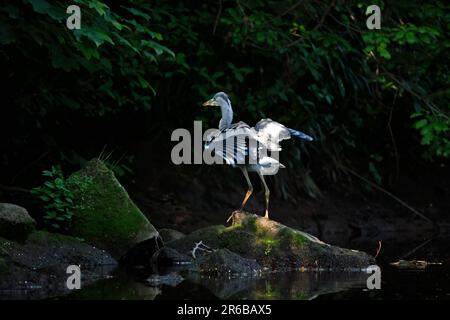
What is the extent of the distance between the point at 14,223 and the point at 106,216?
1047mm

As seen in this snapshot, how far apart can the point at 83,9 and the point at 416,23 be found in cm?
510

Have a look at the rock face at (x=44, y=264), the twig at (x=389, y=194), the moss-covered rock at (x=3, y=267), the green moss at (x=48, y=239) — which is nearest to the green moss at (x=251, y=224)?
the rock face at (x=44, y=264)

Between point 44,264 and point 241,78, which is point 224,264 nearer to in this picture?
point 44,264

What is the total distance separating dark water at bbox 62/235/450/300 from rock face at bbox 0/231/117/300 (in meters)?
0.28

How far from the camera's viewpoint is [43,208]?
8.69 meters

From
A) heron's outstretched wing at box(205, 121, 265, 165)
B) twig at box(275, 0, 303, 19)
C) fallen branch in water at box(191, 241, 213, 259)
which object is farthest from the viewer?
twig at box(275, 0, 303, 19)

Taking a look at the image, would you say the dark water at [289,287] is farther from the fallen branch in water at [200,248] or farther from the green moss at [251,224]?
the green moss at [251,224]

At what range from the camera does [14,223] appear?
780cm

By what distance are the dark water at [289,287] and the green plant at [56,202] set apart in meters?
1.12

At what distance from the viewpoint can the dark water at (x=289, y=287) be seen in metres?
6.62

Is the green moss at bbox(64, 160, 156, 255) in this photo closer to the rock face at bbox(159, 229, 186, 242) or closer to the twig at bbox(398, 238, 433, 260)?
the rock face at bbox(159, 229, 186, 242)

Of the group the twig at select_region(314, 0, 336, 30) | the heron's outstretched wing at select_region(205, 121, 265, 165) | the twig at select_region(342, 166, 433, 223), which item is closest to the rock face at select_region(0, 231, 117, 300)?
the heron's outstretched wing at select_region(205, 121, 265, 165)

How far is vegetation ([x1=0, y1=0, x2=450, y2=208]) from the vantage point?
9938 mm

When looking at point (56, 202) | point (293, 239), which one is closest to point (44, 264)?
point (56, 202)
